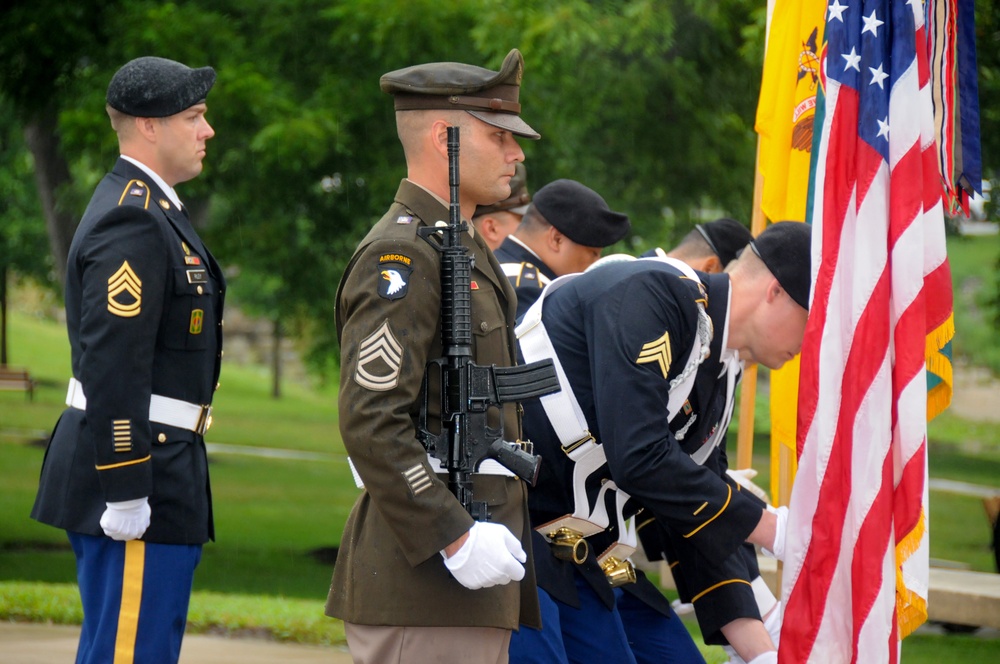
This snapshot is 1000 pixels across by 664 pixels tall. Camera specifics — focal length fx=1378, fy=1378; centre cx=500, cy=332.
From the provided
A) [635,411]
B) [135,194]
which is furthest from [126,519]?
[635,411]

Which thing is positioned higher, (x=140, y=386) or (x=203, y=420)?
(x=140, y=386)

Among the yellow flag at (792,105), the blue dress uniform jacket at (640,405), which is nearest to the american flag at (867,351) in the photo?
the blue dress uniform jacket at (640,405)

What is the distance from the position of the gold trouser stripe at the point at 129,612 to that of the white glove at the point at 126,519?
10 centimetres

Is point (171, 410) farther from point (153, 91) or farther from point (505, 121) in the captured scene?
point (505, 121)

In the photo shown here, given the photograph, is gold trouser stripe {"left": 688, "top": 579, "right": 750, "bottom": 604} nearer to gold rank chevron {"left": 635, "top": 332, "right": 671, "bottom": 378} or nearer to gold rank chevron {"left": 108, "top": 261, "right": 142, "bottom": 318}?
gold rank chevron {"left": 635, "top": 332, "right": 671, "bottom": 378}

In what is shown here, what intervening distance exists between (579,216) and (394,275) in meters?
3.10

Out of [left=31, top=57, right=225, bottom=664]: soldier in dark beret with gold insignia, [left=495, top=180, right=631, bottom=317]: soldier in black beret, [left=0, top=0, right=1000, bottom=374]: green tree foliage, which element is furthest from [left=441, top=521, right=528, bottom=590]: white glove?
[left=0, top=0, right=1000, bottom=374]: green tree foliage

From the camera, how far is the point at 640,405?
3.59 metres

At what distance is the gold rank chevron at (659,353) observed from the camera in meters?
3.62

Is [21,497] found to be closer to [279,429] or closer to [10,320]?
[279,429]

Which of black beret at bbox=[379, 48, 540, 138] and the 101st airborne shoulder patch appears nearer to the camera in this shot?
the 101st airborne shoulder patch

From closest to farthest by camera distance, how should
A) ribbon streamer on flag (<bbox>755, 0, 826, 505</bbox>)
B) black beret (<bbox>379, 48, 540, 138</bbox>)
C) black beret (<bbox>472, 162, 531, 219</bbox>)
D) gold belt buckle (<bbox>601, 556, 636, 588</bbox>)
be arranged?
black beret (<bbox>379, 48, 540, 138</bbox>) → gold belt buckle (<bbox>601, 556, 636, 588</bbox>) → ribbon streamer on flag (<bbox>755, 0, 826, 505</bbox>) → black beret (<bbox>472, 162, 531, 219</bbox>)

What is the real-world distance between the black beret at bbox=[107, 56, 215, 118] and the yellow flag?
283 cm

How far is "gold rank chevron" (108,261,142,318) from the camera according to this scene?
380 cm
